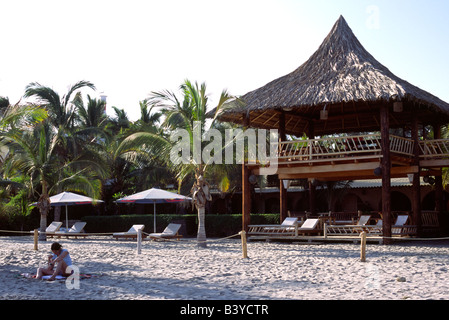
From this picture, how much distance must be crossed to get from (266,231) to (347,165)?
458 cm

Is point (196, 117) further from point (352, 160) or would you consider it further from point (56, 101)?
point (56, 101)

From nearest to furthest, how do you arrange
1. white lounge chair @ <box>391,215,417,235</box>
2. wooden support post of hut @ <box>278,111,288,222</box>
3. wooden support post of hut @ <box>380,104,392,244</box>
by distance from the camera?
wooden support post of hut @ <box>380,104,392,244</box> → white lounge chair @ <box>391,215,417,235</box> → wooden support post of hut @ <box>278,111,288,222</box>

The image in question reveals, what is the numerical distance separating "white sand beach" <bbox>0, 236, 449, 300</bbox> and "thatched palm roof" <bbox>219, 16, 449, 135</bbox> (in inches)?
194

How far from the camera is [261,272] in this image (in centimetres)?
1078

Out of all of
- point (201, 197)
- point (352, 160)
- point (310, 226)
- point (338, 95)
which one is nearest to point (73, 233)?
point (201, 197)

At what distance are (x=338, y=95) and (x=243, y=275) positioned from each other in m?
9.11

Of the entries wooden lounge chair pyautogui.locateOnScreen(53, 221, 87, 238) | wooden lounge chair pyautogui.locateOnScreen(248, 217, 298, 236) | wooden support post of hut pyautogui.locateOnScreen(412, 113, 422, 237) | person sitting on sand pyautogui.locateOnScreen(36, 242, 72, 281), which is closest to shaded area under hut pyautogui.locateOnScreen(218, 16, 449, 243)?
wooden support post of hut pyautogui.locateOnScreen(412, 113, 422, 237)

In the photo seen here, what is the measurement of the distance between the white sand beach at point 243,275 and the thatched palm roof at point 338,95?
4.92m

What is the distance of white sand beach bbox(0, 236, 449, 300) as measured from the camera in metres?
8.15

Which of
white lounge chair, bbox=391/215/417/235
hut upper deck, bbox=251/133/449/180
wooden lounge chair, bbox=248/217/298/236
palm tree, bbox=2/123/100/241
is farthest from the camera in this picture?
palm tree, bbox=2/123/100/241

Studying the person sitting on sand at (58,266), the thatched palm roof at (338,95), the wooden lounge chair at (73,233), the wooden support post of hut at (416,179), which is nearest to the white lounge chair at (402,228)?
the wooden support post of hut at (416,179)

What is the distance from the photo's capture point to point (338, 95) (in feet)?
58.7

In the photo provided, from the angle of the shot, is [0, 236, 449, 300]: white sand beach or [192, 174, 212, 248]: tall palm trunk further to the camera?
[192, 174, 212, 248]: tall palm trunk

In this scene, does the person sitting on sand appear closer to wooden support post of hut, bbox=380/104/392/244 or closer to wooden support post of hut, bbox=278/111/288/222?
wooden support post of hut, bbox=380/104/392/244
